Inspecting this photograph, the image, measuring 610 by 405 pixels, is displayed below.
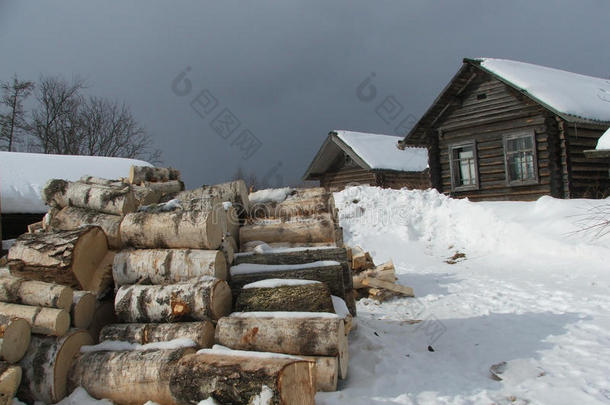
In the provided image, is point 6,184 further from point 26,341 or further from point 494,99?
point 494,99

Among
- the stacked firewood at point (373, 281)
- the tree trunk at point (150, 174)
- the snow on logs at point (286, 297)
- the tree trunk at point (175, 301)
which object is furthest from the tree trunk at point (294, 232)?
the tree trunk at point (150, 174)

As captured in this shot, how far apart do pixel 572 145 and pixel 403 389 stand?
12.2 metres

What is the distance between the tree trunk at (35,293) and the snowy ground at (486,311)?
100 inches

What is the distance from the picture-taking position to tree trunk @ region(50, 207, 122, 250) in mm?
4902

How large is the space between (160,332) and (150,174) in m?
4.97

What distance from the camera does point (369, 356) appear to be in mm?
4473

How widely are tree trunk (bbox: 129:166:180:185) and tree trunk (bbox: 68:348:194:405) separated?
15.4 feet

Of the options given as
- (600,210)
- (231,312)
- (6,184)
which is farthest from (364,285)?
(6,184)

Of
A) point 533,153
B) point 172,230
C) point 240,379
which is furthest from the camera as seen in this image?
point 533,153

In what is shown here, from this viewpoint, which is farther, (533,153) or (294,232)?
(533,153)

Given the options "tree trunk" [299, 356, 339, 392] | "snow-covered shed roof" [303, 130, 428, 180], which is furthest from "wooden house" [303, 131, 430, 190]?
"tree trunk" [299, 356, 339, 392]

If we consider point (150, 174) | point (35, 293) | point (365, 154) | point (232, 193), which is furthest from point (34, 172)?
point (365, 154)

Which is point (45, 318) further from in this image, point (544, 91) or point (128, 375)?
point (544, 91)

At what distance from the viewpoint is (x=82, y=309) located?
4.17 metres
